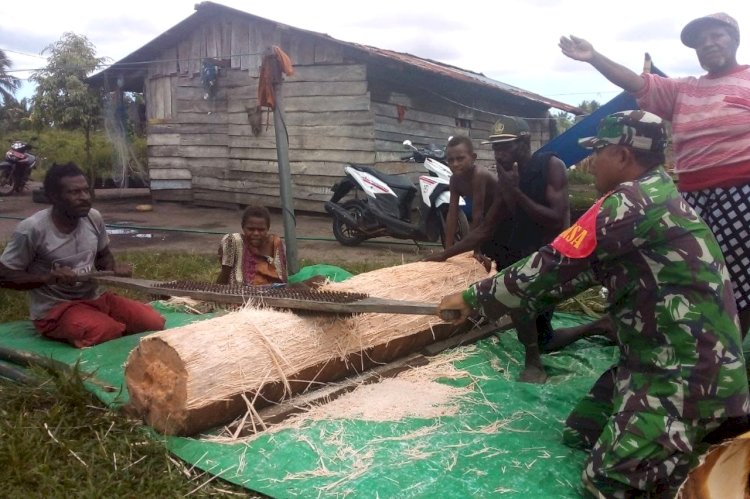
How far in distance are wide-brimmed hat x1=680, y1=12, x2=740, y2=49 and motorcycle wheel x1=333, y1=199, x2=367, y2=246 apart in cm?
555

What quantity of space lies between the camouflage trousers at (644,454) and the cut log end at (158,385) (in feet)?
5.71

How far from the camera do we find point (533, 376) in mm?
4023

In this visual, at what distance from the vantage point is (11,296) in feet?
18.4

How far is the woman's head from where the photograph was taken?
5059 mm

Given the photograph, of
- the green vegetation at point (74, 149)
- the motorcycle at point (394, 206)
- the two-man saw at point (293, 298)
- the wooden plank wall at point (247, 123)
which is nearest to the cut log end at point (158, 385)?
the two-man saw at point (293, 298)

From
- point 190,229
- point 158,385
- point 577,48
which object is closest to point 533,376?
point 577,48

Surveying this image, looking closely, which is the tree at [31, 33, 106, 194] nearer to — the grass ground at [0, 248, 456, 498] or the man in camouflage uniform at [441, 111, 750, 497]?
the grass ground at [0, 248, 456, 498]

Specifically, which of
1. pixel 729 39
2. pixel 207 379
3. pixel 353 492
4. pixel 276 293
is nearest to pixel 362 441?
pixel 353 492

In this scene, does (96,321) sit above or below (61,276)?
below

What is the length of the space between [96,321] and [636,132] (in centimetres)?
343

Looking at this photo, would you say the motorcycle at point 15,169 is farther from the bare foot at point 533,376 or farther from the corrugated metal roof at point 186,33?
the bare foot at point 533,376

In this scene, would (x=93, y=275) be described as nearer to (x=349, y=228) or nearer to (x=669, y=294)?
(x=669, y=294)

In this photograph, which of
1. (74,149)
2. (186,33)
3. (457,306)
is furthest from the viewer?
(74,149)

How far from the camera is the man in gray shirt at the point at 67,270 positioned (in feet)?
14.0
